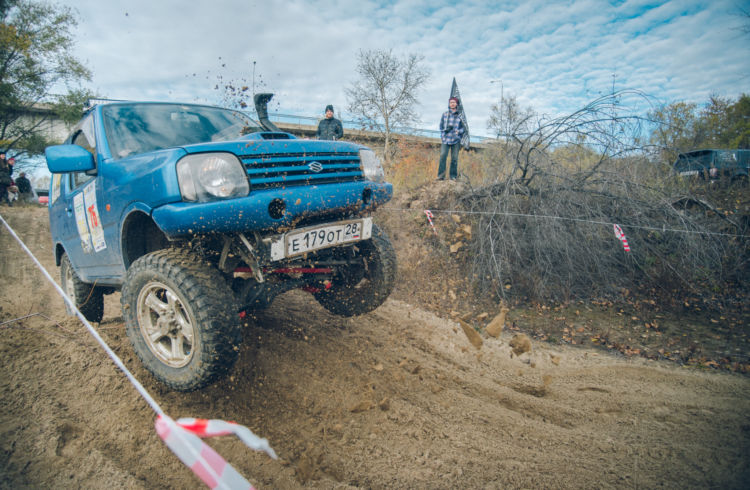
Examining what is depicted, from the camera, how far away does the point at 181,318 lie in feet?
7.55

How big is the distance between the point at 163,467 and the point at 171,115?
2.62 m

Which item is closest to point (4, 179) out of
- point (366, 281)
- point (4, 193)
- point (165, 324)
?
point (4, 193)

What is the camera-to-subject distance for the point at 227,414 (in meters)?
2.40

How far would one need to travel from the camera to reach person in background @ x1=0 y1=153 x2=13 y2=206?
11688 mm

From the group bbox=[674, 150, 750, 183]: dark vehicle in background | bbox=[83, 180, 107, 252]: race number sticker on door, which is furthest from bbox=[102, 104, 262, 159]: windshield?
bbox=[674, 150, 750, 183]: dark vehicle in background

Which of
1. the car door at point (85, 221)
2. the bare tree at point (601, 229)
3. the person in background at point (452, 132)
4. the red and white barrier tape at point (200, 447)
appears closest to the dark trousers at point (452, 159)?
the person in background at point (452, 132)

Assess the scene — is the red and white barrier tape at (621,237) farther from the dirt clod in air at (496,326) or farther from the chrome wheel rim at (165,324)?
the chrome wheel rim at (165,324)

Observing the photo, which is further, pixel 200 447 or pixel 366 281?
pixel 366 281

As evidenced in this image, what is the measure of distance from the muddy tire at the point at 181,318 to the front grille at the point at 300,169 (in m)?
0.65

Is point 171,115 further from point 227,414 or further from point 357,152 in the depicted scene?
point 227,414

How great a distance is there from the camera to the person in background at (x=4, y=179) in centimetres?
1169

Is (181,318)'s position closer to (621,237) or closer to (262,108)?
(262,108)

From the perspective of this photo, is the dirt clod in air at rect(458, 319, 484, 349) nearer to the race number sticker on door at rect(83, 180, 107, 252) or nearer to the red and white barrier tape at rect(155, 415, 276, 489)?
the red and white barrier tape at rect(155, 415, 276, 489)

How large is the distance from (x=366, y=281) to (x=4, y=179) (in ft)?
47.5
